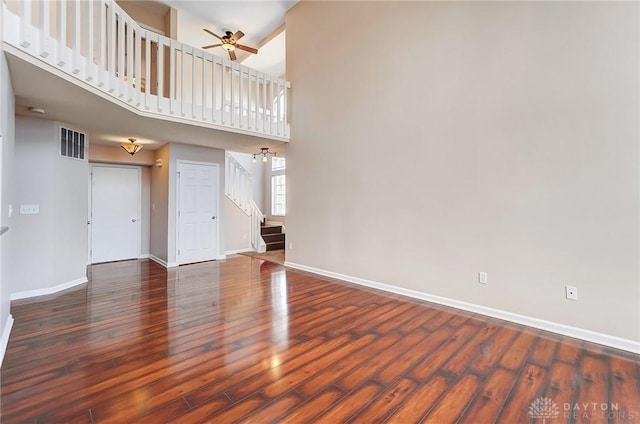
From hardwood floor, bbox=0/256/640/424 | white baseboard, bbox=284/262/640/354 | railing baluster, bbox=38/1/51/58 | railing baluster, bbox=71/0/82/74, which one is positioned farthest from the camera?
railing baluster, bbox=71/0/82/74

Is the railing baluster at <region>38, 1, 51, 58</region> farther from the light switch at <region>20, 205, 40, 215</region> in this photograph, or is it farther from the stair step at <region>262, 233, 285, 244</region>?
the stair step at <region>262, 233, 285, 244</region>

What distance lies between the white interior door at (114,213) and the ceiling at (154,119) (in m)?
0.88

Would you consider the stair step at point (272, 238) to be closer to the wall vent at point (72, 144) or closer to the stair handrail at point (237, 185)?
the stair handrail at point (237, 185)

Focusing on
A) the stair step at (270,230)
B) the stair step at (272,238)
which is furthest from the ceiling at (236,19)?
the stair step at (272,238)

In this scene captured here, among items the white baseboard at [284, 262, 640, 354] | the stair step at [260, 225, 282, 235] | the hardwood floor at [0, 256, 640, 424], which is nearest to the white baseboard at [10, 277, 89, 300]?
the hardwood floor at [0, 256, 640, 424]

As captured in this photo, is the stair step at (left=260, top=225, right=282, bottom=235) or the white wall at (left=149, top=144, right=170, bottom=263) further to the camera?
the stair step at (left=260, top=225, right=282, bottom=235)

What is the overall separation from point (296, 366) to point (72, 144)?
465 cm

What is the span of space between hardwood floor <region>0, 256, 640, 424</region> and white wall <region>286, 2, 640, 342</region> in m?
0.56

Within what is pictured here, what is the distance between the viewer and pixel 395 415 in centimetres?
175

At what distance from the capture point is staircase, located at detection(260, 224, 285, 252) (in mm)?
7930

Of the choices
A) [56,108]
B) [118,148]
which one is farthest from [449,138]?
[118,148]

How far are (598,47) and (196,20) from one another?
21.5 ft

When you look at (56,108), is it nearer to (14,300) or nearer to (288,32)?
(14,300)

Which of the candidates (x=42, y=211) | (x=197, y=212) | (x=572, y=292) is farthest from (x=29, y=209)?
(x=572, y=292)
